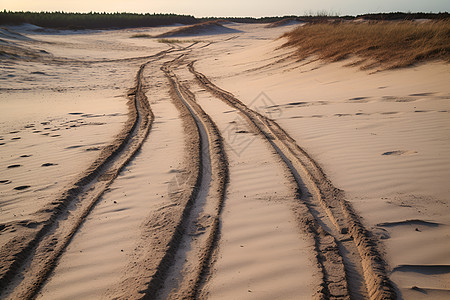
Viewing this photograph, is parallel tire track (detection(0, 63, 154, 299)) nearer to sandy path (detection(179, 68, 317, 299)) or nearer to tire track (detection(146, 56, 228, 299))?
tire track (detection(146, 56, 228, 299))

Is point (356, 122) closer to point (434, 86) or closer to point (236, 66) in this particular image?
point (434, 86)

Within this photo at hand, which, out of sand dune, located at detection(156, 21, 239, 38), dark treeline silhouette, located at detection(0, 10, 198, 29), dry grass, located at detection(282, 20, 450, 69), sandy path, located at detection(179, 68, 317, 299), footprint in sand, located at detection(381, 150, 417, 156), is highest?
dark treeline silhouette, located at detection(0, 10, 198, 29)

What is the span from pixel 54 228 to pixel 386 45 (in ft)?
34.7

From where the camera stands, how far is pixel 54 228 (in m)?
3.20

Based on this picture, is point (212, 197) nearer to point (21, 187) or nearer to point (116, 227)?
point (116, 227)

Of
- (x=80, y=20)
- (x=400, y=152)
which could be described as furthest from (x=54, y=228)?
(x=80, y=20)

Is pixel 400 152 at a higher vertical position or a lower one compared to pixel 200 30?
lower

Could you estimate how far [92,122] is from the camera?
699cm

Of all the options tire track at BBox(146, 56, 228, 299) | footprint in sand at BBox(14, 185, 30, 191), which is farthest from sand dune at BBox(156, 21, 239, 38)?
footprint in sand at BBox(14, 185, 30, 191)

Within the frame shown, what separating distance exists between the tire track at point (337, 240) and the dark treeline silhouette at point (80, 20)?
4606 centimetres

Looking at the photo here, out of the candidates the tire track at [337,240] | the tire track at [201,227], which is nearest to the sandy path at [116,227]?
the tire track at [201,227]

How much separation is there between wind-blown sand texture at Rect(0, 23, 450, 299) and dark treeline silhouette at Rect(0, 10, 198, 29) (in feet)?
139

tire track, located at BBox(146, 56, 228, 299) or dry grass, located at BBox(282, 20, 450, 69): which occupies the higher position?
dry grass, located at BBox(282, 20, 450, 69)

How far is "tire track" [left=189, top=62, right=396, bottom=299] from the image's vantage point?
7.58 feet
